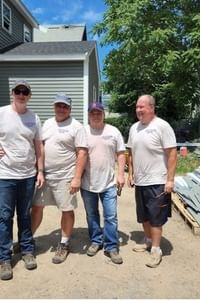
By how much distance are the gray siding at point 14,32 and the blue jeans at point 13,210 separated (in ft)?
42.7

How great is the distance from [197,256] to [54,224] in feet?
6.34

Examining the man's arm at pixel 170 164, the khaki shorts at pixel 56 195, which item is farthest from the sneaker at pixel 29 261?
the man's arm at pixel 170 164

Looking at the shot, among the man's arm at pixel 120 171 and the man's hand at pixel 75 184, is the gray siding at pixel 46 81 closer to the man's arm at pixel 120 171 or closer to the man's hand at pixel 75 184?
the man's arm at pixel 120 171

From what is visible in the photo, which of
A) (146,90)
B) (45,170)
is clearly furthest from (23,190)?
(146,90)

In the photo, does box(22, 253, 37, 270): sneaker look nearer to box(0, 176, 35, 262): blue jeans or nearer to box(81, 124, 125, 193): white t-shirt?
box(0, 176, 35, 262): blue jeans

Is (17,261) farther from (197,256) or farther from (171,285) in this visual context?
(197,256)

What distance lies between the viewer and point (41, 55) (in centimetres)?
1391

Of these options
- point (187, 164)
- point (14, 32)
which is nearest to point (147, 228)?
point (187, 164)

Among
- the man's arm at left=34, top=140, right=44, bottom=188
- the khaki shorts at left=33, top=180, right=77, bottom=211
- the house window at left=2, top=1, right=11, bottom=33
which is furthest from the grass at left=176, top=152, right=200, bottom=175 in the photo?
the house window at left=2, top=1, right=11, bottom=33

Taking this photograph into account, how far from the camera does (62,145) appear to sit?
Result: 3875mm

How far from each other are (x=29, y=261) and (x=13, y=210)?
0.53m

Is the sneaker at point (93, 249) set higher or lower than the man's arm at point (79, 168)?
lower

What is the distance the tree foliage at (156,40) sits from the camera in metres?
12.2

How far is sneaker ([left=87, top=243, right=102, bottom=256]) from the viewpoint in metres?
4.16
